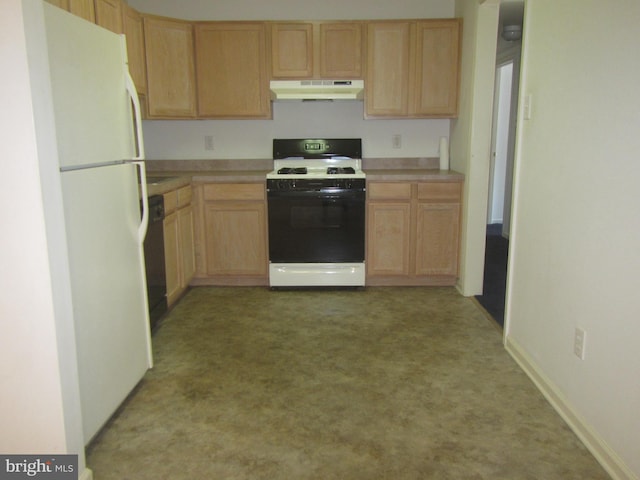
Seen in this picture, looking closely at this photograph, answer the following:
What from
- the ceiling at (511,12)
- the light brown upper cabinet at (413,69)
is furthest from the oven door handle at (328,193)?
the ceiling at (511,12)

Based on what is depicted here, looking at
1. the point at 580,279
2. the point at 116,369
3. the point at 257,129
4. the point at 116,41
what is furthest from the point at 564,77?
the point at 257,129

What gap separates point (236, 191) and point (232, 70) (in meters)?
1.00

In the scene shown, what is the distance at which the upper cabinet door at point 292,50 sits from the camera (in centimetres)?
412

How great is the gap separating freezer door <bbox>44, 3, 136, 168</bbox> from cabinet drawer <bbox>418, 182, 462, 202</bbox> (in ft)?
7.73

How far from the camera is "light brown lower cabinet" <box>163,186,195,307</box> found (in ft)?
11.6

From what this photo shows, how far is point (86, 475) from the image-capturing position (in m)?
1.83

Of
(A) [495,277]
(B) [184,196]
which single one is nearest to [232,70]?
(B) [184,196]

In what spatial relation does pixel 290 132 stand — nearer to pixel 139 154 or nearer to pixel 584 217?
pixel 139 154

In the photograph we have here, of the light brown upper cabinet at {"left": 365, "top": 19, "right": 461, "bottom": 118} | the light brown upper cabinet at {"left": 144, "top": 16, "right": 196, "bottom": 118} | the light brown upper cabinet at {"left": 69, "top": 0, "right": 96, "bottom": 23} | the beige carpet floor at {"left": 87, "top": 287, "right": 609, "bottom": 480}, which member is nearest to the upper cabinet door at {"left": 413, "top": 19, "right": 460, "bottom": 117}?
the light brown upper cabinet at {"left": 365, "top": 19, "right": 461, "bottom": 118}

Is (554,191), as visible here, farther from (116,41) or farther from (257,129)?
(257,129)

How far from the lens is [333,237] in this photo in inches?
161

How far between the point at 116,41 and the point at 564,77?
2012 millimetres

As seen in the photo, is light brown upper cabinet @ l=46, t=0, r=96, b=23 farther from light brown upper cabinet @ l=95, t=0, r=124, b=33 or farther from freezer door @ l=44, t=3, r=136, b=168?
freezer door @ l=44, t=3, r=136, b=168
